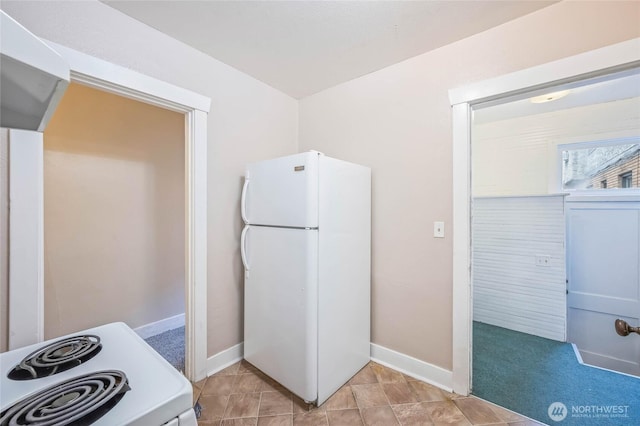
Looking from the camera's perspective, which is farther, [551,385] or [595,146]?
[595,146]

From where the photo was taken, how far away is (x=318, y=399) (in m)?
1.65

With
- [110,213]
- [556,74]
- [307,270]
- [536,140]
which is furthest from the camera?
[536,140]

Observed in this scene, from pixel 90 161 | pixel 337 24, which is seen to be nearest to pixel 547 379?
pixel 337 24

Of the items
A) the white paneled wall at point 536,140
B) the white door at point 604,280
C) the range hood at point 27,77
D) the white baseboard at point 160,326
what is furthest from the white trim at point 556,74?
the white baseboard at point 160,326

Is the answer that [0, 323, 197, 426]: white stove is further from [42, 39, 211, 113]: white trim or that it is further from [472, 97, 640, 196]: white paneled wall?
[472, 97, 640, 196]: white paneled wall

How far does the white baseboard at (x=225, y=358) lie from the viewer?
201 cm

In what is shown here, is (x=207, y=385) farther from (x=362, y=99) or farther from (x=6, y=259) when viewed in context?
(x=362, y=99)

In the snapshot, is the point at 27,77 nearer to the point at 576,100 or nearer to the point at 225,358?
the point at 225,358

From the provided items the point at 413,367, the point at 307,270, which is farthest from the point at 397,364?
the point at 307,270

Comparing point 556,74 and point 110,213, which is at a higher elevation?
point 556,74

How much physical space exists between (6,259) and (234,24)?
1.75m

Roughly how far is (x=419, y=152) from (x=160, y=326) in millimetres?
3052

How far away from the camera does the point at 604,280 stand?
2717 mm

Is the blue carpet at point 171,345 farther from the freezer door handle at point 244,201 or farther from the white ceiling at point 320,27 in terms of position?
the white ceiling at point 320,27
